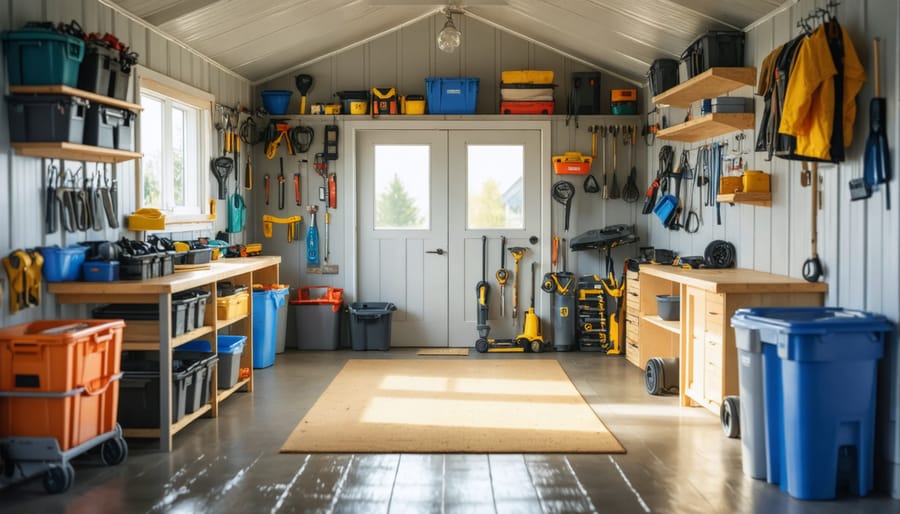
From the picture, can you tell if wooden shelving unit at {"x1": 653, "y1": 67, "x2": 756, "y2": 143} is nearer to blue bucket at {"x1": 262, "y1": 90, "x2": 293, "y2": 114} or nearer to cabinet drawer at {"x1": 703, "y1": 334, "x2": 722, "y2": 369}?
cabinet drawer at {"x1": 703, "y1": 334, "x2": 722, "y2": 369}

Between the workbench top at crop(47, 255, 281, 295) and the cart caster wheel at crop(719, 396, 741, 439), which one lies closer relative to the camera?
the workbench top at crop(47, 255, 281, 295)

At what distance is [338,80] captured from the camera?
898cm

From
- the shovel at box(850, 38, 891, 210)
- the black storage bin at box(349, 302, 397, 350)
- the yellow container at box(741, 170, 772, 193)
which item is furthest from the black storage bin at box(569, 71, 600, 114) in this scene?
the shovel at box(850, 38, 891, 210)

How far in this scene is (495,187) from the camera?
891 centimetres

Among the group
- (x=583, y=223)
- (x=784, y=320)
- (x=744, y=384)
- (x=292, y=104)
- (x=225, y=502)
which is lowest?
(x=225, y=502)

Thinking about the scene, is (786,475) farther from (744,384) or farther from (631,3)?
(631,3)

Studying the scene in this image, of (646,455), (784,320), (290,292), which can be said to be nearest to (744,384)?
(784,320)

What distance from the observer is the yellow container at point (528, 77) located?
874 centimetres

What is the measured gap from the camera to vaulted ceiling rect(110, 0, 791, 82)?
241 inches

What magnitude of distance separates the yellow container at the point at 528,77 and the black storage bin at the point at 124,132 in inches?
174

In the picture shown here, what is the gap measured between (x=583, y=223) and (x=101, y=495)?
19.4 feet

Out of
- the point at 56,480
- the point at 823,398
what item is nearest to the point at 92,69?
the point at 56,480

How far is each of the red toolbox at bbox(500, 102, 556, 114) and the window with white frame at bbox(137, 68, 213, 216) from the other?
2.98 metres

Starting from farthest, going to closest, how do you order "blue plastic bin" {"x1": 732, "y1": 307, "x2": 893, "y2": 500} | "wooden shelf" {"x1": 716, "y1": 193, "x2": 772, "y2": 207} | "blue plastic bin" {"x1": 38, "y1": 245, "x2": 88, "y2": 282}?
1. "wooden shelf" {"x1": 716, "y1": 193, "x2": 772, "y2": 207}
2. "blue plastic bin" {"x1": 38, "y1": 245, "x2": 88, "y2": 282}
3. "blue plastic bin" {"x1": 732, "y1": 307, "x2": 893, "y2": 500}
